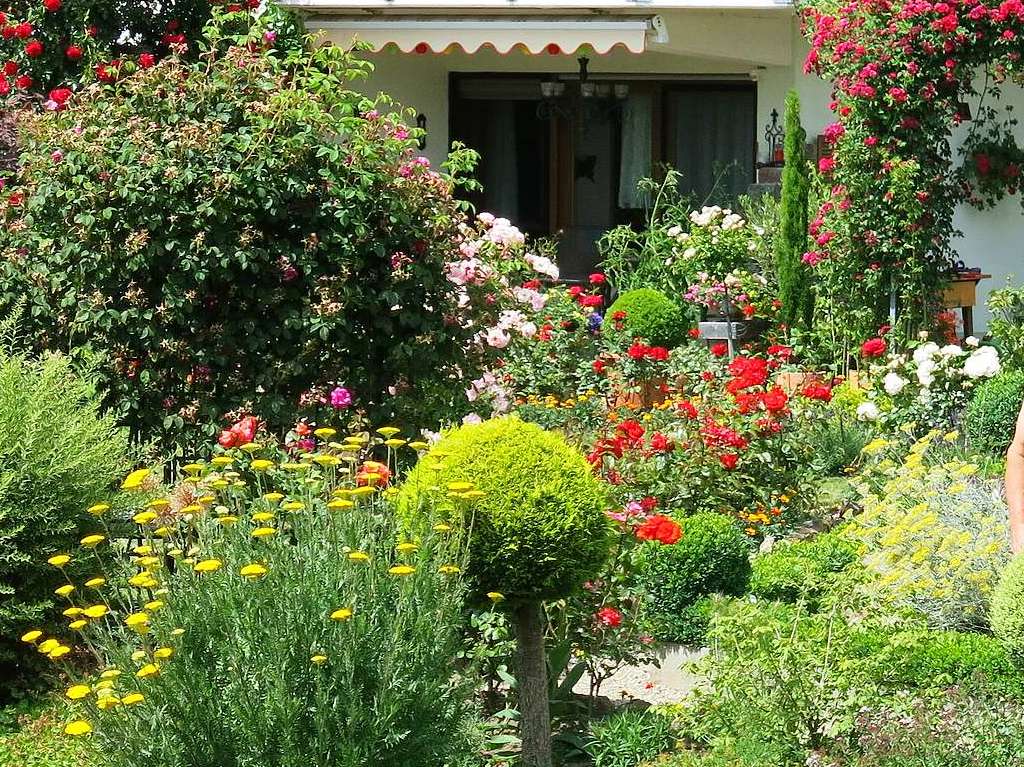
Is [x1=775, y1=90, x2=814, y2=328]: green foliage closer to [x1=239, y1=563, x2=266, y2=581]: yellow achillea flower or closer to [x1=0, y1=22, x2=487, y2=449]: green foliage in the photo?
[x1=0, y1=22, x2=487, y2=449]: green foliage

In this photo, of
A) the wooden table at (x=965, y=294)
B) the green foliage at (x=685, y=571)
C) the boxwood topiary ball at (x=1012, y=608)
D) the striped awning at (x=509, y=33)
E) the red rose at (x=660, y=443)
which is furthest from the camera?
the striped awning at (x=509, y=33)

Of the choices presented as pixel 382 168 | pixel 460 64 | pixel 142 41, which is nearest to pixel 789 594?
pixel 382 168

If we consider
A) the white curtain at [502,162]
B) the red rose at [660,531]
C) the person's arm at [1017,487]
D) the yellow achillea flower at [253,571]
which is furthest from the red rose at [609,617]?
the white curtain at [502,162]

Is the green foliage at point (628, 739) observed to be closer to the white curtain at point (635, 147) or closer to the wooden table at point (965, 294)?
the wooden table at point (965, 294)

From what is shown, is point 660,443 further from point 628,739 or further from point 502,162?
point 502,162

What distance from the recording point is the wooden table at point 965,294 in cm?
1122

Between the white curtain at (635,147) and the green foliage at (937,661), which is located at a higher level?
the white curtain at (635,147)

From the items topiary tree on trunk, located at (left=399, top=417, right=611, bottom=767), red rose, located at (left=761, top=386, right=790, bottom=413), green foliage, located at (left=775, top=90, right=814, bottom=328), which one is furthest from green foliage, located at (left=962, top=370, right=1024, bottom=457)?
topiary tree on trunk, located at (left=399, top=417, right=611, bottom=767)

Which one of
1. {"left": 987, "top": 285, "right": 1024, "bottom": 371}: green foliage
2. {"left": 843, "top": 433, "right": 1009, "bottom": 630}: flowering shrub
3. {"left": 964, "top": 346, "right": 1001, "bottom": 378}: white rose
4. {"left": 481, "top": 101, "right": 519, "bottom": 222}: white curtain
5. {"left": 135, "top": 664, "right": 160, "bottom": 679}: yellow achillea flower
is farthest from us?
{"left": 481, "top": 101, "right": 519, "bottom": 222}: white curtain

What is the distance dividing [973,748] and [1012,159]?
28.2ft

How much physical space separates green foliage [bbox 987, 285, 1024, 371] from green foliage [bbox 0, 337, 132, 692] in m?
6.28

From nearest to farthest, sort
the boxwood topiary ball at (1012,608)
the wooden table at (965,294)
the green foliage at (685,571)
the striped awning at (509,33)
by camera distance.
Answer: the boxwood topiary ball at (1012,608) → the green foliage at (685,571) → the wooden table at (965,294) → the striped awning at (509,33)

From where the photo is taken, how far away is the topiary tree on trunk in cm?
438

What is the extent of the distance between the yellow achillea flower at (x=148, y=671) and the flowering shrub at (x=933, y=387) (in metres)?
5.74
